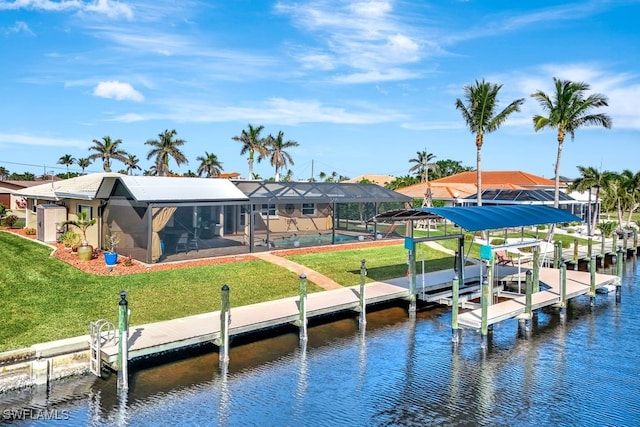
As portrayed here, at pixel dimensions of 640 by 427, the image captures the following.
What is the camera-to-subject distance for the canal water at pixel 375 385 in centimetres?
1102

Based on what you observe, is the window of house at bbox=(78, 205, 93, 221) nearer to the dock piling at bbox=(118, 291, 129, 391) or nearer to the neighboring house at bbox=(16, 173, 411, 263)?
the neighboring house at bbox=(16, 173, 411, 263)

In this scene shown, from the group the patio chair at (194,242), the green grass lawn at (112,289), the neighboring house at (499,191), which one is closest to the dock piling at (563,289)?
the green grass lawn at (112,289)

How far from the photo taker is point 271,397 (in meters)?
12.0

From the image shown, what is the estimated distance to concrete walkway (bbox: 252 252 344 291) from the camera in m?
21.6

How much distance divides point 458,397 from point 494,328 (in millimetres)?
6694

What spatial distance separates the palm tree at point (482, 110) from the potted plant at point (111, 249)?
23.6m

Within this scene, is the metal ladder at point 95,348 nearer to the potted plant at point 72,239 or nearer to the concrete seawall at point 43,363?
the concrete seawall at point 43,363

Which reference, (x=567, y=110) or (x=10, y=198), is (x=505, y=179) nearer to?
(x=567, y=110)

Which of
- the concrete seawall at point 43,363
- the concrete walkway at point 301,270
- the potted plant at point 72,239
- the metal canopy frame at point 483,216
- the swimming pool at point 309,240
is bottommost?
the concrete seawall at point 43,363

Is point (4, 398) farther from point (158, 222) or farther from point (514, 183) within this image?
point (514, 183)

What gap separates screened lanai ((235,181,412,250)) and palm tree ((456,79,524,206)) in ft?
22.8

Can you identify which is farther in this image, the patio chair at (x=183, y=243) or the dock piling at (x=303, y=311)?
the patio chair at (x=183, y=243)

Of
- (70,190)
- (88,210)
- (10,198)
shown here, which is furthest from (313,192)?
(10,198)

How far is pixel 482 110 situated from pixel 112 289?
26.4 metres
